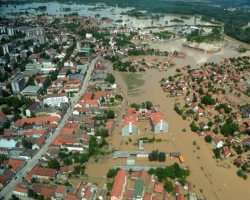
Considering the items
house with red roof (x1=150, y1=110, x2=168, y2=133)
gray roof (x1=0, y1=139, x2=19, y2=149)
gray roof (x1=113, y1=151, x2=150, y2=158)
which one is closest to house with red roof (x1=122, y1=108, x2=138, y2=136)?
house with red roof (x1=150, y1=110, x2=168, y2=133)

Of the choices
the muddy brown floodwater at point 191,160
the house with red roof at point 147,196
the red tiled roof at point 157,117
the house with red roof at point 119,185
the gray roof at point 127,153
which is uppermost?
the red tiled roof at point 157,117

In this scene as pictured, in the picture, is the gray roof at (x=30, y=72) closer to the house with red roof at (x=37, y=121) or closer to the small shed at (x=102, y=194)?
the house with red roof at (x=37, y=121)

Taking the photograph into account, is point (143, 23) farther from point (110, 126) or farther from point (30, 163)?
point (30, 163)

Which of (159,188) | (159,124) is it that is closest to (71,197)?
(159,188)

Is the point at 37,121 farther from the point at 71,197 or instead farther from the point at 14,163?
the point at 71,197

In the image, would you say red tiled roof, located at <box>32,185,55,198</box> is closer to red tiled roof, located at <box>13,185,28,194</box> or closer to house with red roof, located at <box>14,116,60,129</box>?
red tiled roof, located at <box>13,185,28,194</box>

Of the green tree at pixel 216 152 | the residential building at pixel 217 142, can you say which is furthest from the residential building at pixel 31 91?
the green tree at pixel 216 152

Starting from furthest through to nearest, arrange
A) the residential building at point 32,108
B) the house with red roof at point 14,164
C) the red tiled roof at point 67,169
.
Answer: the residential building at point 32,108 → the house with red roof at point 14,164 → the red tiled roof at point 67,169
